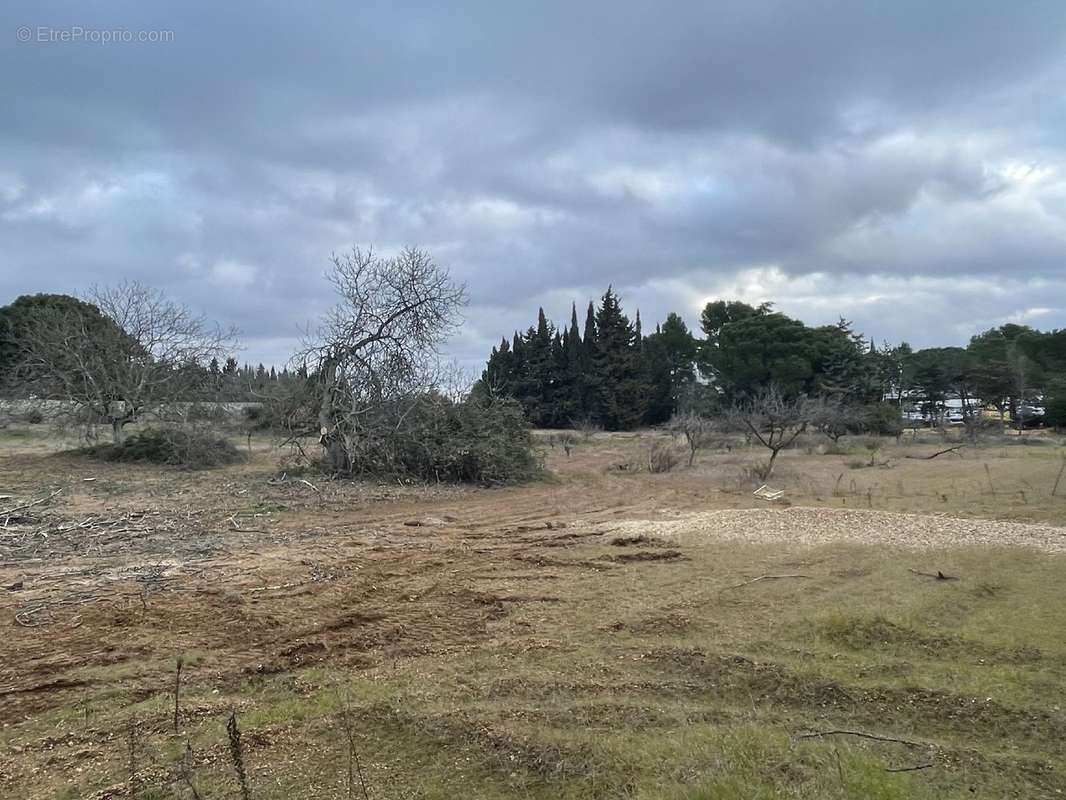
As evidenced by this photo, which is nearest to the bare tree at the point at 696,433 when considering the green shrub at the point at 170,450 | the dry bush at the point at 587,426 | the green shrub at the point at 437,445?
the green shrub at the point at 437,445

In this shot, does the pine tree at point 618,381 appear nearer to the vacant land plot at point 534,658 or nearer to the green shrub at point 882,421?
the green shrub at point 882,421

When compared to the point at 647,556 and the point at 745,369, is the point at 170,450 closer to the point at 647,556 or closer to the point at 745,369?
the point at 647,556

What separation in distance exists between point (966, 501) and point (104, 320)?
2265 cm

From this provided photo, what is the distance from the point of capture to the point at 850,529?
31.9 ft

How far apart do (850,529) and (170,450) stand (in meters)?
16.3

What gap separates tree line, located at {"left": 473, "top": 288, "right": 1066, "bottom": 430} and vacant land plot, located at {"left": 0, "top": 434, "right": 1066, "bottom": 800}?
27741 mm

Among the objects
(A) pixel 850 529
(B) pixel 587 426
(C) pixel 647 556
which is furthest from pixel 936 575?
(B) pixel 587 426

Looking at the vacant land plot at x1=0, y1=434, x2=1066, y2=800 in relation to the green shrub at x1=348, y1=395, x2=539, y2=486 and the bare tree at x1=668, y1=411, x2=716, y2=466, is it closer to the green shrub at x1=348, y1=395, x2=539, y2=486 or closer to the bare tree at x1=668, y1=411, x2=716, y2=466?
the green shrub at x1=348, y1=395, x2=539, y2=486

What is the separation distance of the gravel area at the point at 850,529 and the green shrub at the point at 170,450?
12548 mm

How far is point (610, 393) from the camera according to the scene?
47.3 meters

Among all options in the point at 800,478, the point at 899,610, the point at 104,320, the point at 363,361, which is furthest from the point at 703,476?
the point at 104,320

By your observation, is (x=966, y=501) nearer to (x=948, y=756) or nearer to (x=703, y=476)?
(x=703, y=476)

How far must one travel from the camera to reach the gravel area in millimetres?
8797

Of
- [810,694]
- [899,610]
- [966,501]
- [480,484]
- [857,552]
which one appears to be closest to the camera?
[810,694]
